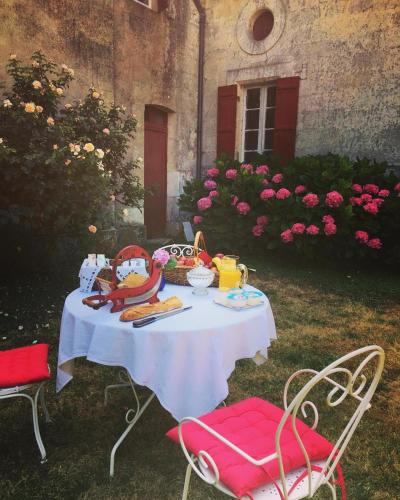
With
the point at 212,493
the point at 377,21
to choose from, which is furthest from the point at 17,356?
the point at 377,21

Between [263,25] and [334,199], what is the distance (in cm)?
455

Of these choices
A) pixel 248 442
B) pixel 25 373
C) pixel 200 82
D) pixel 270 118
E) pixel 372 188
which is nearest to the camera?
pixel 248 442

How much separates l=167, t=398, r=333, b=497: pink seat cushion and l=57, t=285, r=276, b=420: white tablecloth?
17cm

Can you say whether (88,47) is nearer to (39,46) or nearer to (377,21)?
(39,46)

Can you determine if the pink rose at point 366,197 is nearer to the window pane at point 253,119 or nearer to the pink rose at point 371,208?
the pink rose at point 371,208

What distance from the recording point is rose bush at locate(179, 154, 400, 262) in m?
6.09

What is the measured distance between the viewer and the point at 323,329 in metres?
4.19

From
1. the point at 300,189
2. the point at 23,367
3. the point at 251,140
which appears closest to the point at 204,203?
the point at 300,189


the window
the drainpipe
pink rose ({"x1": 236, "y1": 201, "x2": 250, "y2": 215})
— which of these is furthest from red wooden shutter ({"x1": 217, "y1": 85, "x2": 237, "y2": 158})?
pink rose ({"x1": 236, "y1": 201, "x2": 250, "y2": 215})

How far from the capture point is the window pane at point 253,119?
855 centimetres

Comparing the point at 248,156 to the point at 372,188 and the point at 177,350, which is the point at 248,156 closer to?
the point at 372,188

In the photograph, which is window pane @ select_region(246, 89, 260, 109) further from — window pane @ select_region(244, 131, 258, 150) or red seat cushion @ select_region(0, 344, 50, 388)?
red seat cushion @ select_region(0, 344, 50, 388)

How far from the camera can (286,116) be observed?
25.8ft

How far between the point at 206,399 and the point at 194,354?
23 centimetres
